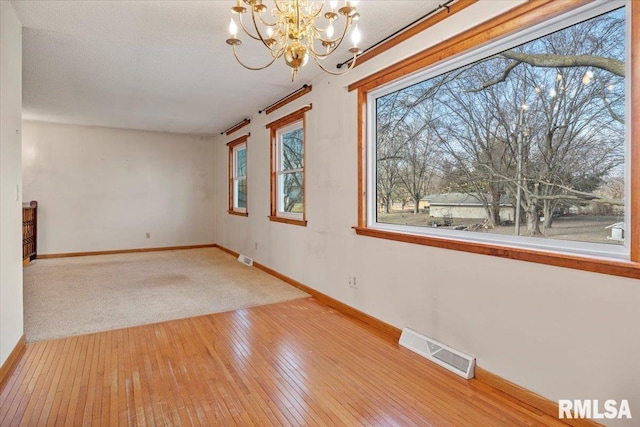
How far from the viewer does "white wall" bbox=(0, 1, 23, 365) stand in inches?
89.8

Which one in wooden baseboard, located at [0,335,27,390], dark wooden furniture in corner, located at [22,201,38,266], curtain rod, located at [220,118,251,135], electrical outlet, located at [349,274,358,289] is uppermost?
curtain rod, located at [220,118,251,135]

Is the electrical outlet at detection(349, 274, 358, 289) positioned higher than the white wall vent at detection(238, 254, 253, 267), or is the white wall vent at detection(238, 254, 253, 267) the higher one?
the electrical outlet at detection(349, 274, 358, 289)

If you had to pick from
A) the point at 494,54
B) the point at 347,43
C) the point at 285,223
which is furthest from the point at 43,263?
the point at 494,54

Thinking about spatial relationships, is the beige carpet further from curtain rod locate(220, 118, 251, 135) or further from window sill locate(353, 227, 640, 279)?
curtain rod locate(220, 118, 251, 135)

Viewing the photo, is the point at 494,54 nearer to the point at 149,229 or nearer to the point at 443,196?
the point at 443,196

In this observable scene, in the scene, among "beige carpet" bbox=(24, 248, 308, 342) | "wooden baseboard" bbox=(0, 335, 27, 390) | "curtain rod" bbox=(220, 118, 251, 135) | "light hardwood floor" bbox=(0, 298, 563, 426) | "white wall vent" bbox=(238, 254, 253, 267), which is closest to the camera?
"light hardwood floor" bbox=(0, 298, 563, 426)

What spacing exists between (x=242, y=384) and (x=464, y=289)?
155 cm

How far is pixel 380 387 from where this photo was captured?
2.15m

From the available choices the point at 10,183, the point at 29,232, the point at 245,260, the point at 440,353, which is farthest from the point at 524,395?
the point at 29,232

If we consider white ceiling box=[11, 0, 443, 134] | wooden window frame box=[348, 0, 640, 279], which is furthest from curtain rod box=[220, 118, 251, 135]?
wooden window frame box=[348, 0, 640, 279]

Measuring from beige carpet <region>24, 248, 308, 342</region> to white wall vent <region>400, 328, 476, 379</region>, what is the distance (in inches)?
64.8

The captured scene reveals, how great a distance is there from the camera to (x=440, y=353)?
247 cm

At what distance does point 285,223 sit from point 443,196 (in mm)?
2511

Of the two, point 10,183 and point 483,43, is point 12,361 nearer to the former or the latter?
point 10,183
